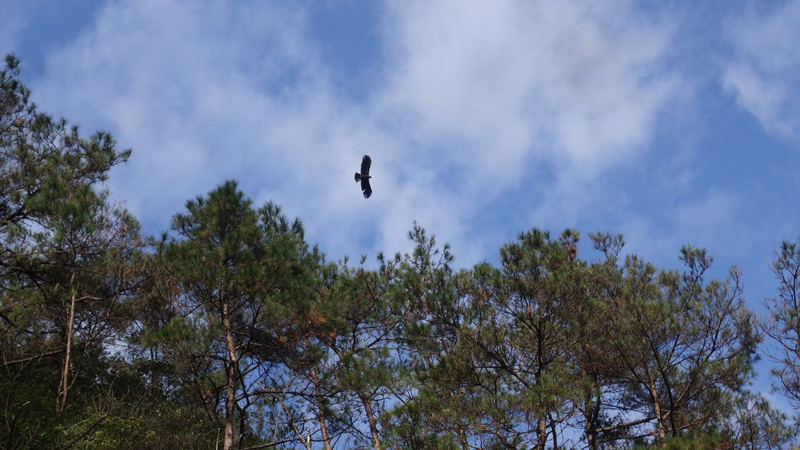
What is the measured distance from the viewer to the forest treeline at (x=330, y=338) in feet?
32.1

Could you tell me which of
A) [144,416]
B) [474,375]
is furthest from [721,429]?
[144,416]

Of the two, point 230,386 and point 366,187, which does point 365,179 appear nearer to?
point 366,187

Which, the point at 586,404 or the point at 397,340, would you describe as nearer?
the point at 586,404

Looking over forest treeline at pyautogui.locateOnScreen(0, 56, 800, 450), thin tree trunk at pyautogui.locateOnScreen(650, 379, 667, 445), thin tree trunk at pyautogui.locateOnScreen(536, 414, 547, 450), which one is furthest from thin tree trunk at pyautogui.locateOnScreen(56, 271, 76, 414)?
thin tree trunk at pyautogui.locateOnScreen(650, 379, 667, 445)

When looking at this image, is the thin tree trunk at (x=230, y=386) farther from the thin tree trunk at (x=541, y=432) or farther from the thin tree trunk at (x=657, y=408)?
the thin tree trunk at (x=657, y=408)

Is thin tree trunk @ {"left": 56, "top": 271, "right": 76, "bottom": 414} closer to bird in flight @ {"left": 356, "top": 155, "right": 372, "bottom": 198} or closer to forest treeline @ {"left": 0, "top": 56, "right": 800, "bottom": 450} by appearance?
forest treeline @ {"left": 0, "top": 56, "right": 800, "bottom": 450}

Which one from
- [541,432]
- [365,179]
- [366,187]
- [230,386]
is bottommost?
[541,432]

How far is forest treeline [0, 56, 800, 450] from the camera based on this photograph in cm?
977

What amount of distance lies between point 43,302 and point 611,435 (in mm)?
9555

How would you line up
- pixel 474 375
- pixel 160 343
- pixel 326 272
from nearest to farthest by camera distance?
1. pixel 160 343
2. pixel 474 375
3. pixel 326 272

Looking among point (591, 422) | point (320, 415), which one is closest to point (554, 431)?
point (591, 422)

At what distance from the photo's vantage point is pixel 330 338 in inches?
491

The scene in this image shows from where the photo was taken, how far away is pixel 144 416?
11844 millimetres

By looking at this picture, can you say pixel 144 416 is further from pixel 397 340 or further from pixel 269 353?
pixel 397 340
